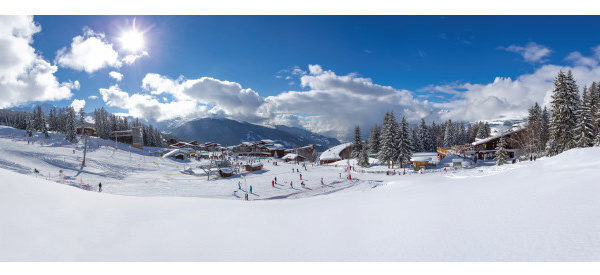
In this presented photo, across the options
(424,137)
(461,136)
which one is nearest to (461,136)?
(461,136)

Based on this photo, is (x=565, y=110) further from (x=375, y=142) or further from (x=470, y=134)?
(x=470, y=134)

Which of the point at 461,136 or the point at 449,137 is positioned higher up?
the point at 461,136

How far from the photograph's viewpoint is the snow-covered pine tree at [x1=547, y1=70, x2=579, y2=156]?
3022 cm

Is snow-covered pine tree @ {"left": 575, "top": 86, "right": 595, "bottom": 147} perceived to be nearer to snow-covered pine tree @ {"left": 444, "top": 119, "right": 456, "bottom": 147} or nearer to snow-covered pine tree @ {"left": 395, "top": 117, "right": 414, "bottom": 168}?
snow-covered pine tree @ {"left": 395, "top": 117, "right": 414, "bottom": 168}

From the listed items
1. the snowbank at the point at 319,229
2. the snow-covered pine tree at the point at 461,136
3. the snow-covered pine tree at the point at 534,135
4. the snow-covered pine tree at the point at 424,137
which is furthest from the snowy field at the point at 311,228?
Result: the snow-covered pine tree at the point at 461,136

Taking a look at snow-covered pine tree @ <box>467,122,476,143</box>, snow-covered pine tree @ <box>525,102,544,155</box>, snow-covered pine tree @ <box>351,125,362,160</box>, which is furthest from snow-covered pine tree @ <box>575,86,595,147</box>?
snow-covered pine tree @ <box>467,122,476,143</box>

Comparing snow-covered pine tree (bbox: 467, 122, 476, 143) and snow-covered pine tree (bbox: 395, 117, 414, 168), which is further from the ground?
snow-covered pine tree (bbox: 467, 122, 476, 143)

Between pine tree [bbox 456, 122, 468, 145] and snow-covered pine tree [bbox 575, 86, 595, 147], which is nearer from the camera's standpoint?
snow-covered pine tree [bbox 575, 86, 595, 147]

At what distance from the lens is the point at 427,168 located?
49250 millimetres

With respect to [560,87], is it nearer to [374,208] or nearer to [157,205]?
[374,208]

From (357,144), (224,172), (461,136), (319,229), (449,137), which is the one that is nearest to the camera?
(319,229)

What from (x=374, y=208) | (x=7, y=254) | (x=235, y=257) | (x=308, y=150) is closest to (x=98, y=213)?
(x=7, y=254)

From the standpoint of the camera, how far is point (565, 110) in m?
30.2

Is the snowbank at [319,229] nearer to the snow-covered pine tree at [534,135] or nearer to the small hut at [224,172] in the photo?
the small hut at [224,172]
